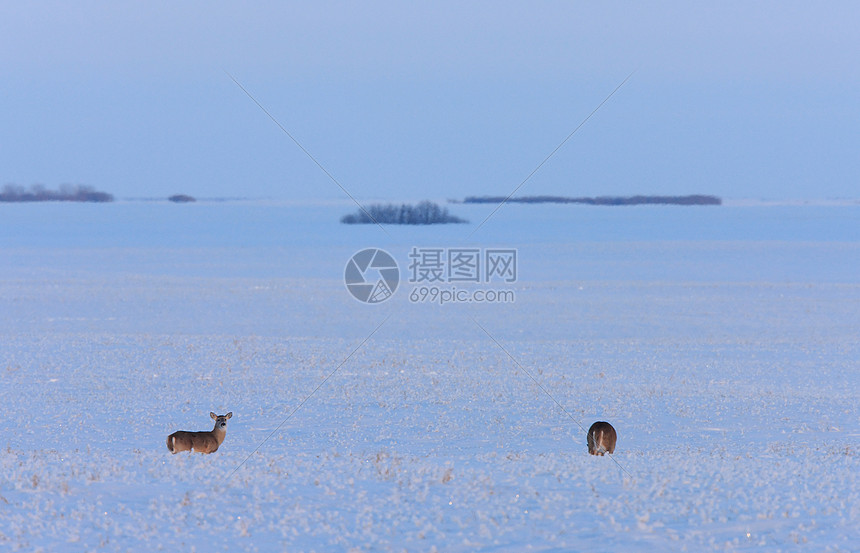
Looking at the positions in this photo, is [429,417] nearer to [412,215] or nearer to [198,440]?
[198,440]

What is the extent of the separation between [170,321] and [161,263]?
2936 cm

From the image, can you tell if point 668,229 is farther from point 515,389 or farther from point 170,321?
point 515,389

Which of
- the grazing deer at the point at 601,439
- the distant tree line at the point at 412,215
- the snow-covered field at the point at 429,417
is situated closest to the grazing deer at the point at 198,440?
the snow-covered field at the point at 429,417

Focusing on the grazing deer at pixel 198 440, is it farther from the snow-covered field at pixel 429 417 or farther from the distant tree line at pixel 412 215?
the distant tree line at pixel 412 215

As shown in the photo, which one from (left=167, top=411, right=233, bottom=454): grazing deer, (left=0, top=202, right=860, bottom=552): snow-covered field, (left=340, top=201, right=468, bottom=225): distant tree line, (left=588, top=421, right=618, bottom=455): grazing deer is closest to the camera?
(left=0, top=202, right=860, bottom=552): snow-covered field

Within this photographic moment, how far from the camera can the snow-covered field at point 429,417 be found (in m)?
7.23

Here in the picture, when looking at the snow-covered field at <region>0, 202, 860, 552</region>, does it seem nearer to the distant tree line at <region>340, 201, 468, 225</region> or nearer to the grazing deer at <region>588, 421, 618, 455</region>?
the grazing deer at <region>588, 421, 618, 455</region>

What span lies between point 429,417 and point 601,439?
3.83 meters

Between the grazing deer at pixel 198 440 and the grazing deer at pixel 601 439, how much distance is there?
14.5 ft

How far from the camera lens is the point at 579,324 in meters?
25.7

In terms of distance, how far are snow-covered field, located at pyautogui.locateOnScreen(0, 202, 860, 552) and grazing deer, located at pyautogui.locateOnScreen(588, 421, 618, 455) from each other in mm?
171

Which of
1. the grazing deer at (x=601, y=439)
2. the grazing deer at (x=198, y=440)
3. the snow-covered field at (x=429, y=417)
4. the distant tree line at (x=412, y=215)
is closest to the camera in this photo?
the snow-covered field at (x=429, y=417)

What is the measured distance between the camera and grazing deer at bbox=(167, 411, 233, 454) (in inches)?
387

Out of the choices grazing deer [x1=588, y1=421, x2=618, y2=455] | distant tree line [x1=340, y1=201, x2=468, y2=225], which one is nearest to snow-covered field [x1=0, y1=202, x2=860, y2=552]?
grazing deer [x1=588, y1=421, x2=618, y2=455]
